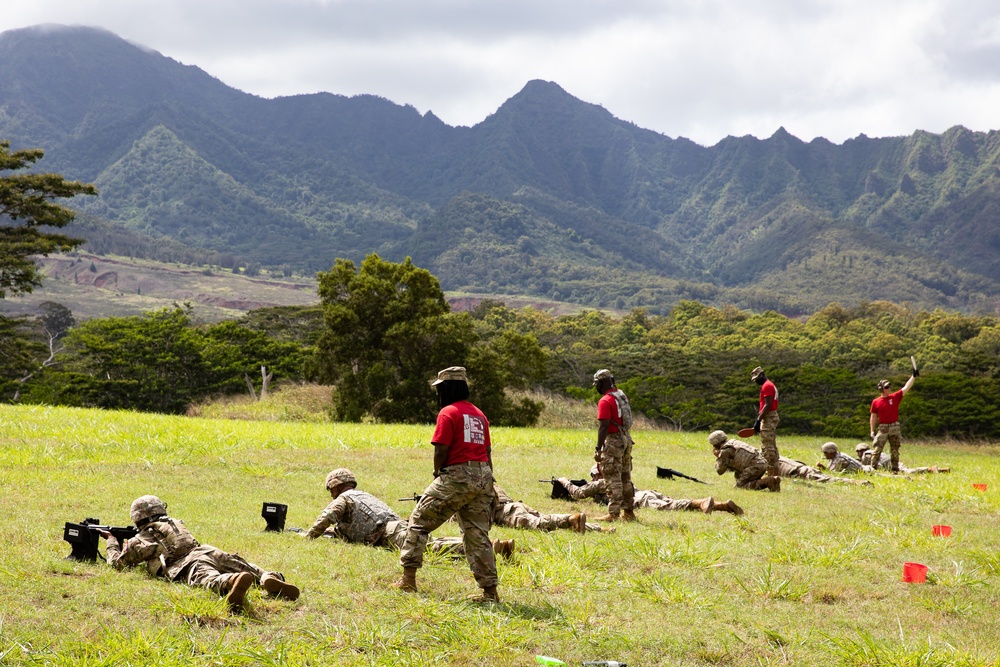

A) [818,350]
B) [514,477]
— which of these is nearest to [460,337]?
[514,477]

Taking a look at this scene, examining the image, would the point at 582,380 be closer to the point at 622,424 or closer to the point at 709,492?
the point at 709,492

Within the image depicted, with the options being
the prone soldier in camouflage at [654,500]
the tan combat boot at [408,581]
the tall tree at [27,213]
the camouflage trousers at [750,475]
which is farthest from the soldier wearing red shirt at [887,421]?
the tall tree at [27,213]

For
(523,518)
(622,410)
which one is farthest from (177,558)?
(622,410)

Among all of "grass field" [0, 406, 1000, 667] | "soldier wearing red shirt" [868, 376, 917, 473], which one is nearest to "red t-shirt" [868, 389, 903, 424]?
"soldier wearing red shirt" [868, 376, 917, 473]

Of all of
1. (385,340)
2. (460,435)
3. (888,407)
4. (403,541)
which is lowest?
(403,541)

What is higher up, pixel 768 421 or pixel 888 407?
pixel 888 407

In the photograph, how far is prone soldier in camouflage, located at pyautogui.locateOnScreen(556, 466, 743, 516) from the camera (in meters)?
13.0

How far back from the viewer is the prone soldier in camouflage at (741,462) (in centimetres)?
1620

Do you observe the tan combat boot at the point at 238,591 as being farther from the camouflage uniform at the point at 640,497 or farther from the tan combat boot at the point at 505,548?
the camouflage uniform at the point at 640,497

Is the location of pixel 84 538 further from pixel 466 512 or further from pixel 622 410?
pixel 622 410

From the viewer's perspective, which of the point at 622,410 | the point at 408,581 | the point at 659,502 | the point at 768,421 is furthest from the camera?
the point at 768,421

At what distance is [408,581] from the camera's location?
7828mm

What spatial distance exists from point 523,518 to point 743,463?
684cm

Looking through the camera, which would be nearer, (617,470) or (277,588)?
(277,588)
